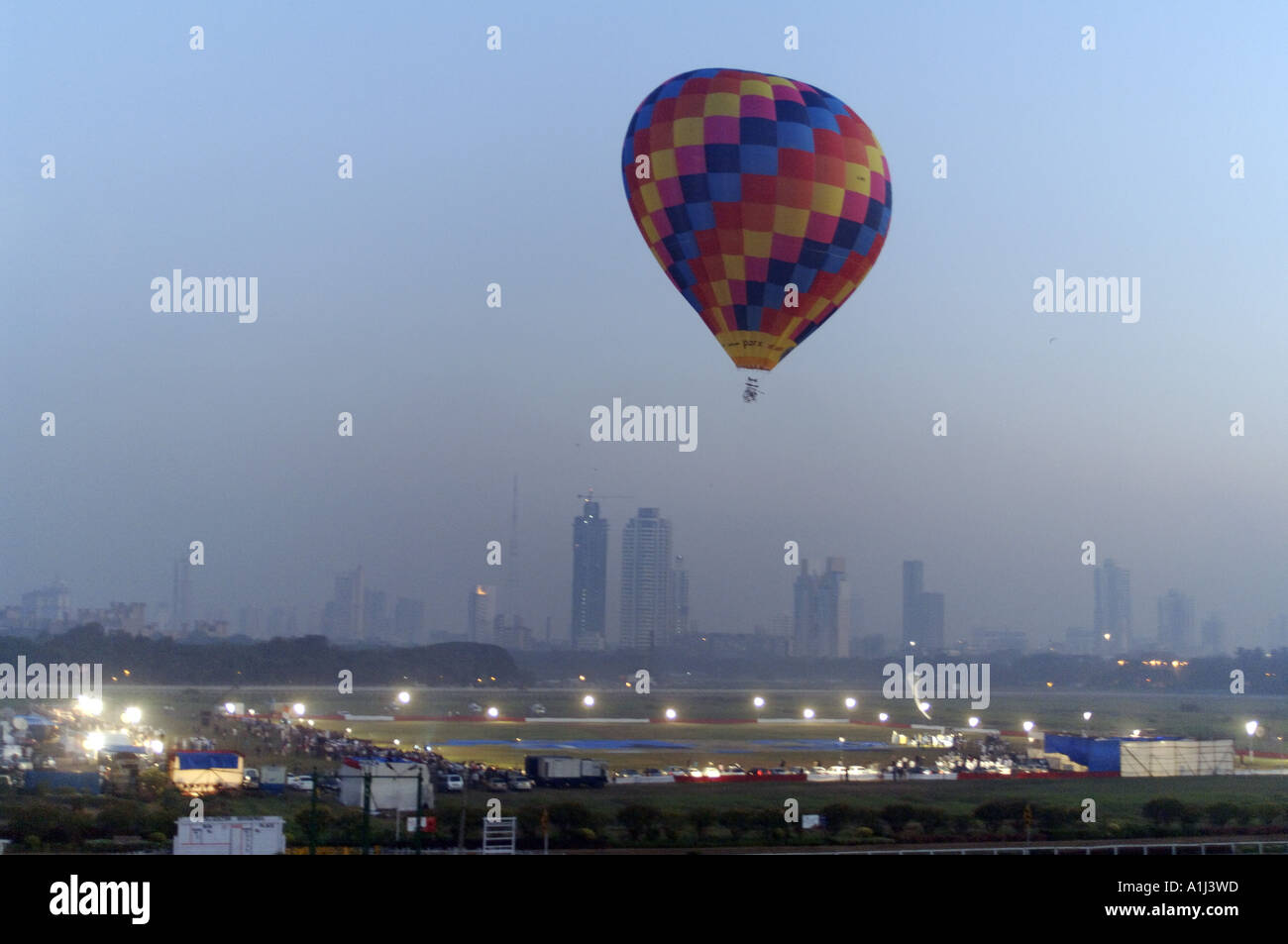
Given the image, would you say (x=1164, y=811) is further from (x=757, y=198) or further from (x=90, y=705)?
(x=90, y=705)

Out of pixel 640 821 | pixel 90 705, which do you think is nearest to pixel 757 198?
pixel 640 821

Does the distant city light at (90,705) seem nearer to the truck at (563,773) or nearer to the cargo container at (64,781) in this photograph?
the cargo container at (64,781)

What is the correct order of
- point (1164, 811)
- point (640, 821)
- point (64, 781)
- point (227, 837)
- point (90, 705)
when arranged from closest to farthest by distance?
1. point (227, 837)
2. point (640, 821)
3. point (1164, 811)
4. point (64, 781)
5. point (90, 705)

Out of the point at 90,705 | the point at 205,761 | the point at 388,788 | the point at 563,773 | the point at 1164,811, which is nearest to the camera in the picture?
the point at 388,788

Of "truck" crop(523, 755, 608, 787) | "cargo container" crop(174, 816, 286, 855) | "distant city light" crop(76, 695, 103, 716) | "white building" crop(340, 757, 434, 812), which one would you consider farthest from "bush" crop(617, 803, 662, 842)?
"distant city light" crop(76, 695, 103, 716)
